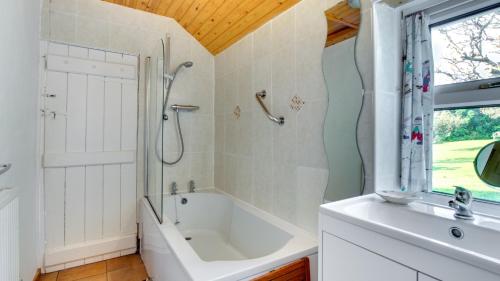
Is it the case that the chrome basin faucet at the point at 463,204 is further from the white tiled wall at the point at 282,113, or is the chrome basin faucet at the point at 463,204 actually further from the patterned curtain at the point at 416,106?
the white tiled wall at the point at 282,113

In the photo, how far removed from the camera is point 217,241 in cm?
240

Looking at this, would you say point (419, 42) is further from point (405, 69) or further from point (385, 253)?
point (385, 253)

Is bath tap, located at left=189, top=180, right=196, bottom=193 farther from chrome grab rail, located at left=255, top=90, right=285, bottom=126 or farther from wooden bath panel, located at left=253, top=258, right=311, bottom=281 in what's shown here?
wooden bath panel, located at left=253, top=258, right=311, bottom=281

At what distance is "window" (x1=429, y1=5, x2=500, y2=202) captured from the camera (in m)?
0.99

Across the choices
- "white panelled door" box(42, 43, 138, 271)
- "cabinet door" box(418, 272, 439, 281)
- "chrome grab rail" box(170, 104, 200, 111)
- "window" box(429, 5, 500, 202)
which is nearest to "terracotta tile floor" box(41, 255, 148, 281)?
"white panelled door" box(42, 43, 138, 271)

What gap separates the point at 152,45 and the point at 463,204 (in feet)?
9.10

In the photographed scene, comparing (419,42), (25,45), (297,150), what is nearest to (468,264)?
(419,42)

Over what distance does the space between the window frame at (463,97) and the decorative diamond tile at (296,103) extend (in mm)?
769

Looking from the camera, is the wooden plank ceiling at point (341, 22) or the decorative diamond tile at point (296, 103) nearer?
the wooden plank ceiling at point (341, 22)

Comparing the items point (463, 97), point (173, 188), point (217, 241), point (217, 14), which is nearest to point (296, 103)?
point (463, 97)

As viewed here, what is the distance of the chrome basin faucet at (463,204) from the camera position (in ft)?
2.89

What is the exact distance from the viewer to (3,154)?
1.35m

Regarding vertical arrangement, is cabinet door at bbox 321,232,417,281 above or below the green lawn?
below

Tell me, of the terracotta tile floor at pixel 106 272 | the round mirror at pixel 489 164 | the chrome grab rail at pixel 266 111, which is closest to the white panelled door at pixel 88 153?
the terracotta tile floor at pixel 106 272
